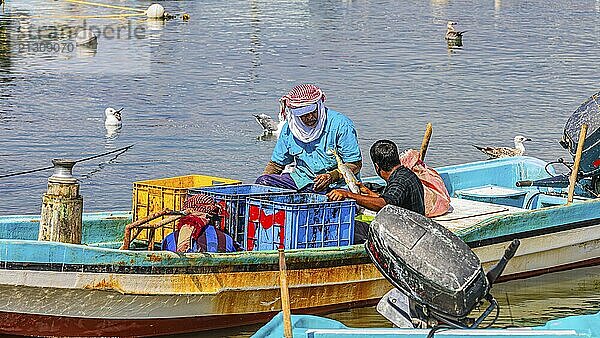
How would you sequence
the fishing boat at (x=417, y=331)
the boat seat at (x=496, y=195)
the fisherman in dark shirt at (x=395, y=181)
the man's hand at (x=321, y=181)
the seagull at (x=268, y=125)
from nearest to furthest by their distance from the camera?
the fishing boat at (x=417, y=331)
the fisherman in dark shirt at (x=395, y=181)
the man's hand at (x=321, y=181)
the boat seat at (x=496, y=195)
the seagull at (x=268, y=125)

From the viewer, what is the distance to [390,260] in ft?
20.8

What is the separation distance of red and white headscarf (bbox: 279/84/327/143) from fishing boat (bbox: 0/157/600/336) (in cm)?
112

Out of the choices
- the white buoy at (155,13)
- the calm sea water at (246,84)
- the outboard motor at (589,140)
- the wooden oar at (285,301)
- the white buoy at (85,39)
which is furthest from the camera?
the white buoy at (155,13)

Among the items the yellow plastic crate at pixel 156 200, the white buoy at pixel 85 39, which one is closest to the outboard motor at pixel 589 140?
the yellow plastic crate at pixel 156 200

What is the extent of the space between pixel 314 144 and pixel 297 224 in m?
1.08

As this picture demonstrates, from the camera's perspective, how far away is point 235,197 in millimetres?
9562

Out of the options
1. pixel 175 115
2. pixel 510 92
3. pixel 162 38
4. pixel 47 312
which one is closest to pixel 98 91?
pixel 175 115

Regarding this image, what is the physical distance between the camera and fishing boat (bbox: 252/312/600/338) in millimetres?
6410

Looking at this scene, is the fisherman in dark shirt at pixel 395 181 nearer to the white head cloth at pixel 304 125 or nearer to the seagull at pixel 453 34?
the white head cloth at pixel 304 125

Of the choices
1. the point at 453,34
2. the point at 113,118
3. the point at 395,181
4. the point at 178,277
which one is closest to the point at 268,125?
the point at 113,118

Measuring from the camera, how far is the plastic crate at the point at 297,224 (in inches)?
367

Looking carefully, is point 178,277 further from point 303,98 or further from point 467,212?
point 467,212

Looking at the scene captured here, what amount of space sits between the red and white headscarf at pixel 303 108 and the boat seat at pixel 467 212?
1.33 metres

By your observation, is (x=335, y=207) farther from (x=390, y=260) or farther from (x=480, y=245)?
(x=390, y=260)
